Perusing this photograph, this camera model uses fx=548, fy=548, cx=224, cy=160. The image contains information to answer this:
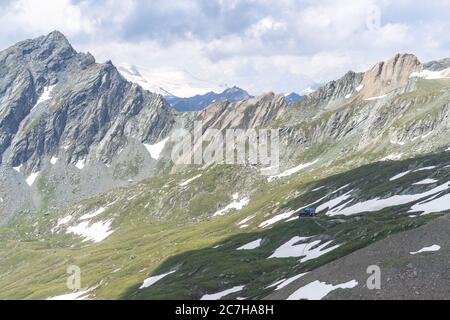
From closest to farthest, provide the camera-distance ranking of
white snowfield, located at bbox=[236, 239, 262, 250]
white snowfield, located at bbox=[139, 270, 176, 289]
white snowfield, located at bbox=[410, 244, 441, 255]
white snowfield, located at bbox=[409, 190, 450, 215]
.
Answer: white snowfield, located at bbox=[410, 244, 441, 255] → white snowfield, located at bbox=[409, 190, 450, 215] → white snowfield, located at bbox=[139, 270, 176, 289] → white snowfield, located at bbox=[236, 239, 262, 250]

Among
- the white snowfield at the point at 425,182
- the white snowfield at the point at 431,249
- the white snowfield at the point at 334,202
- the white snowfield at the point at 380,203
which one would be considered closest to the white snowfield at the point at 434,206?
the white snowfield at the point at 380,203

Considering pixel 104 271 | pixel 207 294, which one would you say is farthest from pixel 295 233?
pixel 104 271

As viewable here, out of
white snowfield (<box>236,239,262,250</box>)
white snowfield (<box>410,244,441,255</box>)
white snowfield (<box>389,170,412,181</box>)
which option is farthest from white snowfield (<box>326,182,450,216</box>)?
white snowfield (<box>410,244,441,255</box>)

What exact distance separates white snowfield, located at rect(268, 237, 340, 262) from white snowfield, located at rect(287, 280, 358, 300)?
32.3 meters

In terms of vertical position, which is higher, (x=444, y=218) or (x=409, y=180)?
(x=409, y=180)

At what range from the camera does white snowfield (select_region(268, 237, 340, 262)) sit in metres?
107

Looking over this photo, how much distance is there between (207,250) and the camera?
158m

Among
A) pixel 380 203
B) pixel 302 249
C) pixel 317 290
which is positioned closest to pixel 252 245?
pixel 302 249

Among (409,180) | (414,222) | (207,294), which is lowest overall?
(207,294)

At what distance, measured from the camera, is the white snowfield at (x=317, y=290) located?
64644 millimetres

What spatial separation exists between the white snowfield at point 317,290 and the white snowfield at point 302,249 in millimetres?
32290

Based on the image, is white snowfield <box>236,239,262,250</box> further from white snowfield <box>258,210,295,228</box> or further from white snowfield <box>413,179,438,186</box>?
white snowfield <box>413,179,438,186</box>
